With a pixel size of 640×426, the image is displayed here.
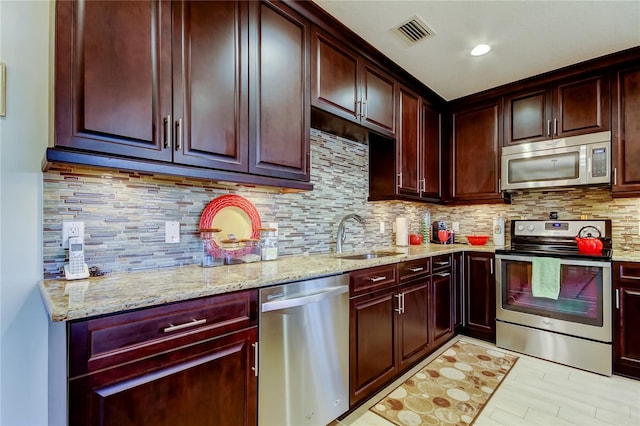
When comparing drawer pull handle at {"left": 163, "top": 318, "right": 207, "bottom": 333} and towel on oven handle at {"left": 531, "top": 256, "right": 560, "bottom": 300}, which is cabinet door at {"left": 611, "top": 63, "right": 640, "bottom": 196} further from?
drawer pull handle at {"left": 163, "top": 318, "right": 207, "bottom": 333}

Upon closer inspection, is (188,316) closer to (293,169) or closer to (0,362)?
(0,362)

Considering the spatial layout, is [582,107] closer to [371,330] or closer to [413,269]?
[413,269]

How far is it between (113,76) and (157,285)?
817 millimetres

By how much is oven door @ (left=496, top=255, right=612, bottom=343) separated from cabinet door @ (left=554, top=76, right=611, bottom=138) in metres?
1.16

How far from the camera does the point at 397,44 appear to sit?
2270 millimetres

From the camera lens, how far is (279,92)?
1.74 m

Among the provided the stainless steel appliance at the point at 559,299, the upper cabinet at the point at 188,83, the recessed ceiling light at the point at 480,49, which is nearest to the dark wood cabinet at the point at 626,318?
the stainless steel appliance at the point at 559,299

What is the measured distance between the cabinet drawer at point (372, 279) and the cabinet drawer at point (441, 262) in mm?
657

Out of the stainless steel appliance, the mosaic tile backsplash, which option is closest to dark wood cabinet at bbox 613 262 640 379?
the stainless steel appliance

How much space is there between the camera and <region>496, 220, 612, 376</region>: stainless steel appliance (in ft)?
7.49

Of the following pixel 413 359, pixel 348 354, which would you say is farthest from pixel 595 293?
pixel 348 354

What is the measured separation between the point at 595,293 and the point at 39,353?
3388 millimetres

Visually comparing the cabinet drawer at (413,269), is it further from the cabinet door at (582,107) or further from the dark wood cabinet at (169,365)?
the cabinet door at (582,107)

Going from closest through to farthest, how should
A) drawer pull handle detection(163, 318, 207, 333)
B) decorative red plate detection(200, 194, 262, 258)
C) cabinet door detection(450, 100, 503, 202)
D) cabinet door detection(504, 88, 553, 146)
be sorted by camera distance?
drawer pull handle detection(163, 318, 207, 333) → decorative red plate detection(200, 194, 262, 258) → cabinet door detection(504, 88, 553, 146) → cabinet door detection(450, 100, 503, 202)
